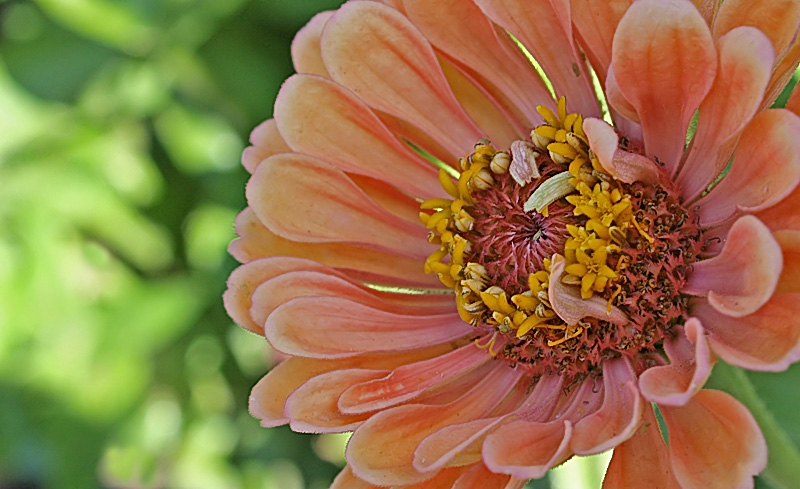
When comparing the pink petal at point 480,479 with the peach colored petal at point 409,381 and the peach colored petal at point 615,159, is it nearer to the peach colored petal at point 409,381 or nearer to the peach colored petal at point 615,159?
the peach colored petal at point 409,381

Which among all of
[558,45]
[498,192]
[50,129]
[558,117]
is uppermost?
[558,45]

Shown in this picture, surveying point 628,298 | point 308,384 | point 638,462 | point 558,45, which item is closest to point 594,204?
point 628,298

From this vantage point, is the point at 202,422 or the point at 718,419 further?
the point at 202,422

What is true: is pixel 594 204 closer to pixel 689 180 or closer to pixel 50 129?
pixel 689 180

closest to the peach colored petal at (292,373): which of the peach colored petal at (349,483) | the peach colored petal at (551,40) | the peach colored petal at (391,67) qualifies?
the peach colored petal at (349,483)

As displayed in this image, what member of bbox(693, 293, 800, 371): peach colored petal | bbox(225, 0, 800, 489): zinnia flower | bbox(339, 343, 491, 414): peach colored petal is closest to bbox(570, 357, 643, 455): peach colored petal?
bbox(225, 0, 800, 489): zinnia flower
